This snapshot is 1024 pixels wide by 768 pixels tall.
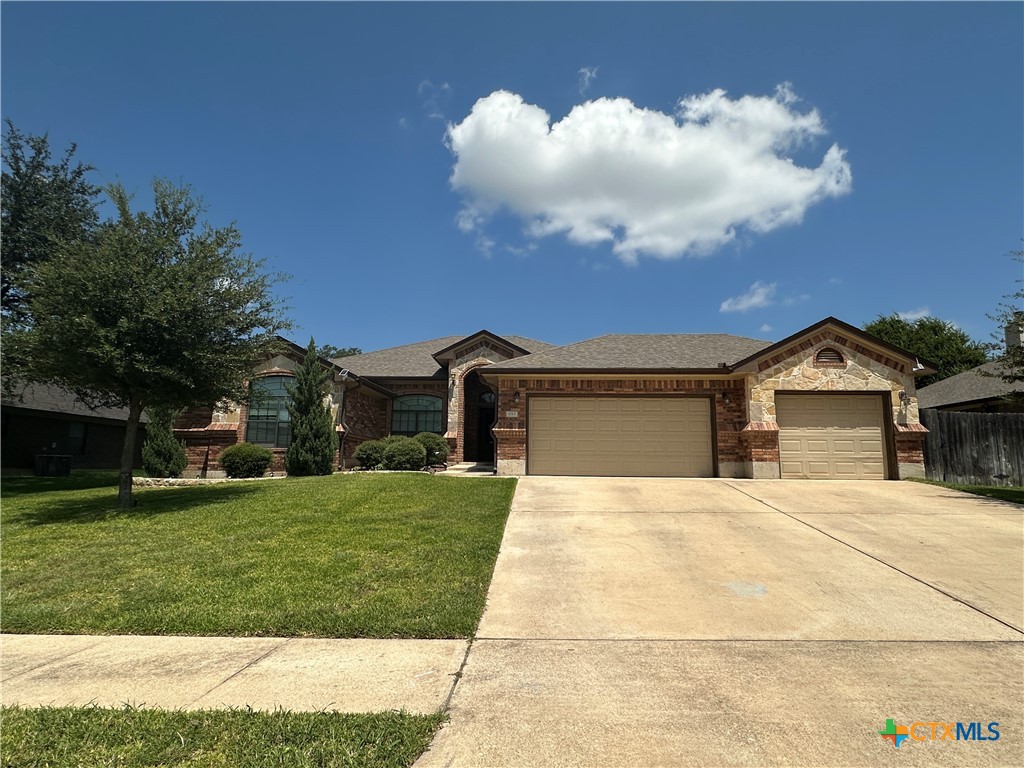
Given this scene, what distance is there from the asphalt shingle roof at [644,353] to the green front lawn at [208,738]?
43.4 feet

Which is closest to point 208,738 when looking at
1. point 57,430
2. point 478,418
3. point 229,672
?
point 229,672

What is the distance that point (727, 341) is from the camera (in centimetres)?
1962

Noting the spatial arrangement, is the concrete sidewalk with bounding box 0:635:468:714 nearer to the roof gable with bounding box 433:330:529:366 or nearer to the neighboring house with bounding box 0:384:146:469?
the roof gable with bounding box 433:330:529:366

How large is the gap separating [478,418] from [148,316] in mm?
14449

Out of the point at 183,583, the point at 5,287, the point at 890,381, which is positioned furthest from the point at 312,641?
the point at 5,287

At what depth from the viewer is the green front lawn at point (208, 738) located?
9.47 feet

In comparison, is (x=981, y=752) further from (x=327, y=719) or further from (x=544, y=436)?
(x=544, y=436)

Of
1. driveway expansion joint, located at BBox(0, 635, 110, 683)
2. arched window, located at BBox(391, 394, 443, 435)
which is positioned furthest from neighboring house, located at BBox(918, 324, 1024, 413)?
driveway expansion joint, located at BBox(0, 635, 110, 683)

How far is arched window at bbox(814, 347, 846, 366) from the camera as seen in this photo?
15.5 m

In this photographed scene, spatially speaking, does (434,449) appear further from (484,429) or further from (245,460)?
(245,460)

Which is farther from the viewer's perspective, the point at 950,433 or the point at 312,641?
the point at 950,433

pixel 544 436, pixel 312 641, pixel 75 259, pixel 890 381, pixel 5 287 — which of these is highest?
pixel 5 287

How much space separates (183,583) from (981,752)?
705 cm

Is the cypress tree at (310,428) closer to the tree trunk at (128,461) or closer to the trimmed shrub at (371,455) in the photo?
the trimmed shrub at (371,455)
